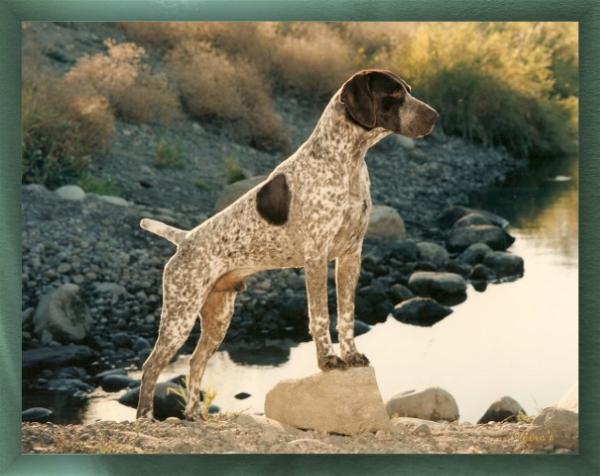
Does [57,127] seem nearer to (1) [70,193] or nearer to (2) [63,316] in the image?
(1) [70,193]

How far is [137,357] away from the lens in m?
8.27

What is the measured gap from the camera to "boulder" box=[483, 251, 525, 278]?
33.9 ft

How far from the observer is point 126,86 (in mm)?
11617

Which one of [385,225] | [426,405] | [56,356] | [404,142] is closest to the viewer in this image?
[426,405]

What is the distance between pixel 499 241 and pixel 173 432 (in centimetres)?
604

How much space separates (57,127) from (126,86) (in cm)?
119

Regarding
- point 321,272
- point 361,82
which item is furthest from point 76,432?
point 361,82

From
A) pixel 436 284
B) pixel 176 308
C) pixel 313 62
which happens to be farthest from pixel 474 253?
pixel 176 308

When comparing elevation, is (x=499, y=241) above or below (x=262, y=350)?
above

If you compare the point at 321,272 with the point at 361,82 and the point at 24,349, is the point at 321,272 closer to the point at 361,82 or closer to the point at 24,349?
the point at 361,82

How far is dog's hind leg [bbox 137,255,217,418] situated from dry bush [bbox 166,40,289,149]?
6.63 m

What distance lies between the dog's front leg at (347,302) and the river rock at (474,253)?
5.40 metres

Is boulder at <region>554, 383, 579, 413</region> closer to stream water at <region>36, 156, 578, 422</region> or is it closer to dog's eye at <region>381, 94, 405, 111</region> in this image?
stream water at <region>36, 156, 578, 422</region>

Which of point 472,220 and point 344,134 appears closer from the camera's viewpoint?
point 344,134
